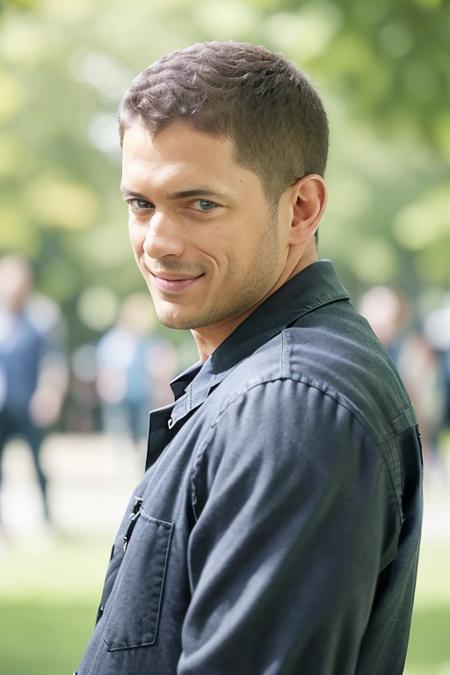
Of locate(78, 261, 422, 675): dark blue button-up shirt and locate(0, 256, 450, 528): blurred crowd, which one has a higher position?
locate(0, 256, 450, 528): blurred crowd

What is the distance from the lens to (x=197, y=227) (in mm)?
2047

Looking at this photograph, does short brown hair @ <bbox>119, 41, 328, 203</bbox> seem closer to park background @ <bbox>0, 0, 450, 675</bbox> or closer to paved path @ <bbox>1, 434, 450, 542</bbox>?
park background @ <bbox>0, 0, 450, 675</bbox>

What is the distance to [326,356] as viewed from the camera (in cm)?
189

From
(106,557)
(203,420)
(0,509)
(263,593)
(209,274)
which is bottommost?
(263,593)

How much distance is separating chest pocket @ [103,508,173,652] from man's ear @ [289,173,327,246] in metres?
0.54

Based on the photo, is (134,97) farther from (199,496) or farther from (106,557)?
(106,557)

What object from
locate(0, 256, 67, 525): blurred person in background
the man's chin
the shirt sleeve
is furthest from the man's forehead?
locate(0, 256, 67, 525): blurred person in background

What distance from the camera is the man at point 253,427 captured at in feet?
5.73

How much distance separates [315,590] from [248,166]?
671 millimetres

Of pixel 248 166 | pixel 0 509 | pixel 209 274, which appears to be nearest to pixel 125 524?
pixel 209 274

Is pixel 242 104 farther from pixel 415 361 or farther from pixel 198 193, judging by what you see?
pixel 415 361

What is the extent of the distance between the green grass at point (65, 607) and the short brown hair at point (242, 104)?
4.64 meters

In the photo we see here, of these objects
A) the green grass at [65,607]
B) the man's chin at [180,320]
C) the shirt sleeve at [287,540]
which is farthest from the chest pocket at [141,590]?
the green grass at [65,607]

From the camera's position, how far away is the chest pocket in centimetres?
191
